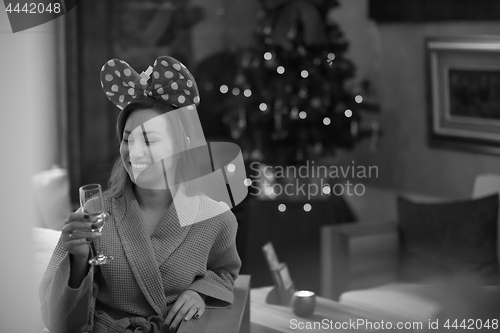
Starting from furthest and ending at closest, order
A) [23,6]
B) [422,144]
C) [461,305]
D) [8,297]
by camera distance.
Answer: [422,144], [461,305], [23,6], [8,297]

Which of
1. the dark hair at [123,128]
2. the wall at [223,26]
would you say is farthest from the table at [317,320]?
the wall at [223,26]

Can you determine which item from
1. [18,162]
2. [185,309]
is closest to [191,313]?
[185,309]

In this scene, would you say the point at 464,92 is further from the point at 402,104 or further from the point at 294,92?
the point at 294,92

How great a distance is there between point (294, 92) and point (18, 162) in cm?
169

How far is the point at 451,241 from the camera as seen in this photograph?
2.03 meters

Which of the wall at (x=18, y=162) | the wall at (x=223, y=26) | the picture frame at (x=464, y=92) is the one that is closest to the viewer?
the wall at (x=18, y=162)

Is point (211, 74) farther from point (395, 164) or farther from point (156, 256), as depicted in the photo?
point (156, 256)

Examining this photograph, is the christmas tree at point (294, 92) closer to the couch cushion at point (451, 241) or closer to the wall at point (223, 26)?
the wall at point (223, 26)

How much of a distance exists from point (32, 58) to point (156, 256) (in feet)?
1.32

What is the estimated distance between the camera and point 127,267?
1184mm

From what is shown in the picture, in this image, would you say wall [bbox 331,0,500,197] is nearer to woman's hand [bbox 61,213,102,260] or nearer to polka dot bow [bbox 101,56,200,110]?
polka dot bow [bbox 101,56,200,110]

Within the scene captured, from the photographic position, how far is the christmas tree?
2551mm

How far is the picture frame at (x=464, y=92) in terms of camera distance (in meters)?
2.35

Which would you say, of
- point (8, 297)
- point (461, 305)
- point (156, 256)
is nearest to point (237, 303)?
point (156, 256)
